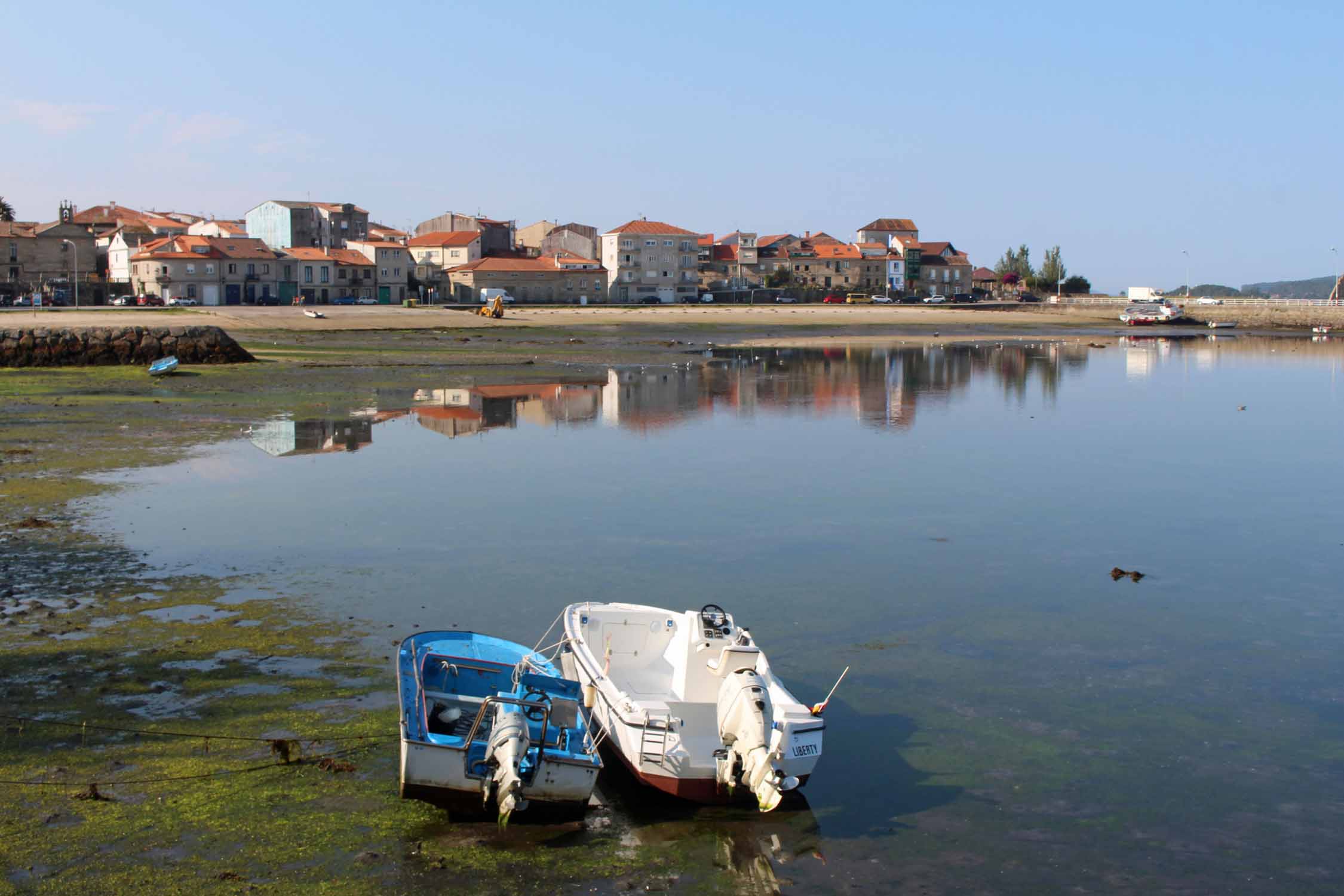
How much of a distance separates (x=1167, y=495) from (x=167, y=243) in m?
96.1

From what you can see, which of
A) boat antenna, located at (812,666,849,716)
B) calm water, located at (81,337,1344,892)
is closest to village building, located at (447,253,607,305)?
calm water, located at (81,337,1344,892)

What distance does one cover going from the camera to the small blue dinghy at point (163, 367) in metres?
43.4

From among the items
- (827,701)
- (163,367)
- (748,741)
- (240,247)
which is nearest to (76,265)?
(240,247)

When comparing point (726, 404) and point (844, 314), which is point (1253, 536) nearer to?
point (726, 404)

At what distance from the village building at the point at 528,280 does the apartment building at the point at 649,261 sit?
3504 mm

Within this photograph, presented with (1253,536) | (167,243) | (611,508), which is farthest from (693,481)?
(167,243)

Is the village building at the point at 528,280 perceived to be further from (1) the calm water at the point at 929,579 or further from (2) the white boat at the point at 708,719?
(2) the white boat at the point at 708,719

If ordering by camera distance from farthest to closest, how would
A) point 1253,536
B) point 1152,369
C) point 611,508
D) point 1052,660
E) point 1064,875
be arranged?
point 1152,369 → point 611,508 → point 1253,536 → point 1052,660 → point 1064,875

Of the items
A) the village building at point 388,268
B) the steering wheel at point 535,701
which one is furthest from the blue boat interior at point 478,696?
the village building at point 388,268

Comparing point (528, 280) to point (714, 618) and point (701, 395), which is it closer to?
point (701, 395)

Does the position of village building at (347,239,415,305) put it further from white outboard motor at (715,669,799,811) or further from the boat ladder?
white outboard motor at (715,669,799,811)

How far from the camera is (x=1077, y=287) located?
165m

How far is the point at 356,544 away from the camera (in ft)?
64.8

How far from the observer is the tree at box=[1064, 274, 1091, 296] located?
535 feet
